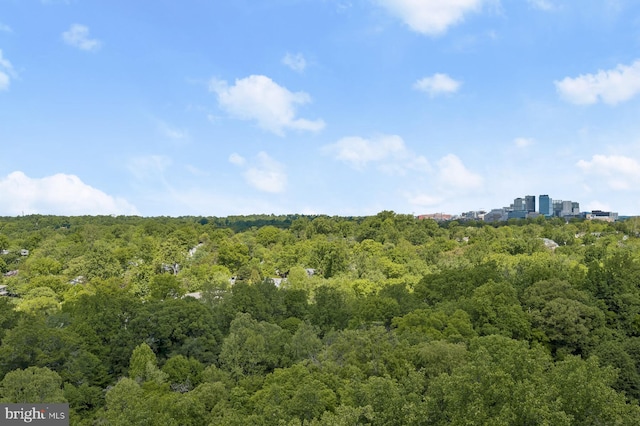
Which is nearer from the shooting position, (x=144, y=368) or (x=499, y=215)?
(x=144, y=368)

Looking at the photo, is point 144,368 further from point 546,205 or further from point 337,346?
point 546,205

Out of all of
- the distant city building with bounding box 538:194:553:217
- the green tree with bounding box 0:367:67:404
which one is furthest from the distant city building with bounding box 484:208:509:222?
the green tree with bounding box 0:367:67:404

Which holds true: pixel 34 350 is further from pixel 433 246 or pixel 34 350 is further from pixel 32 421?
pixel 433 246

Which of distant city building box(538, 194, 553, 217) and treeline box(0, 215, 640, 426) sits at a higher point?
distant city building box(538, 194, 553, 217)

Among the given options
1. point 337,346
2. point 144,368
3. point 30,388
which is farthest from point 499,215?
point 30,388

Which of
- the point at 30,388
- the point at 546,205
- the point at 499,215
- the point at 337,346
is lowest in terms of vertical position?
the point at 30,388

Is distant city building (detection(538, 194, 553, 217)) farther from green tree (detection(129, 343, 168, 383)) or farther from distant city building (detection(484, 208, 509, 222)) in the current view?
green tree (detection(129, 343, 168, 383))

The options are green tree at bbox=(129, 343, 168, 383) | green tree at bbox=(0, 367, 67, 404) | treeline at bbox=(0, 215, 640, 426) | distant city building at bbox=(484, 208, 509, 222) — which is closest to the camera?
treeline at bbox=(0, 215, 640, 426)

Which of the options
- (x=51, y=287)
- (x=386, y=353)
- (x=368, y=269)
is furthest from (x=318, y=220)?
(x=386, y=353)

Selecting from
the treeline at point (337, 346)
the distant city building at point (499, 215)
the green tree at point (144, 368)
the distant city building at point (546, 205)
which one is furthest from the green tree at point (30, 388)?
the distant city building at point (546, 205)
